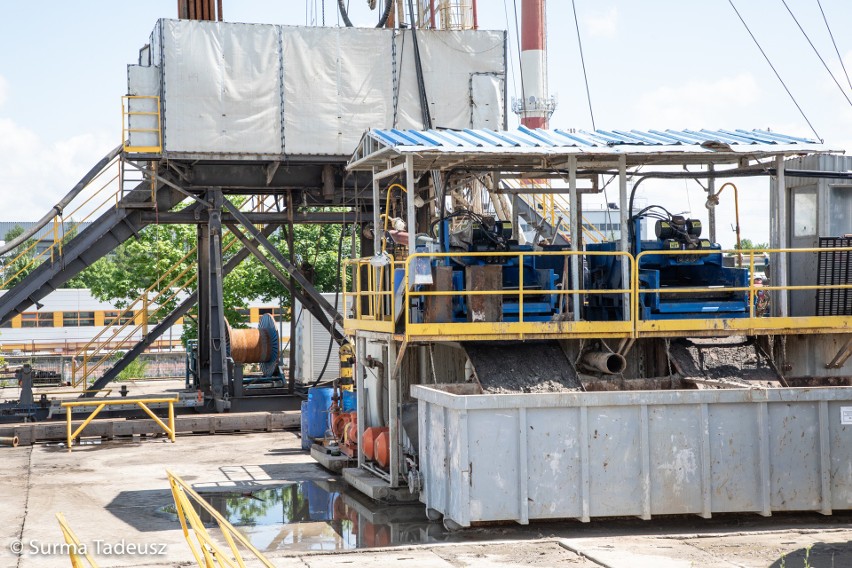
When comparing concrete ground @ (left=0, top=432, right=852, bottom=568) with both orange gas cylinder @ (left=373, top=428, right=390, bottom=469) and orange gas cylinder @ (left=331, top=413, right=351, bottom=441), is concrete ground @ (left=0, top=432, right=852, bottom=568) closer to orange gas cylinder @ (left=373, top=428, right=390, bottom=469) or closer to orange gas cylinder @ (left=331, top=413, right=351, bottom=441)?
orange gas cylinder @ (left=331, top=413, right=351, bottom=441)

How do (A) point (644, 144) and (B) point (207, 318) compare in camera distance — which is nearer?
(A) point (644, 144)

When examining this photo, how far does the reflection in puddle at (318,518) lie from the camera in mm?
11477

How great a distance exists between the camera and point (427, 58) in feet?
74.9

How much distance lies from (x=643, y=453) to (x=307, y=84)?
44.2ft

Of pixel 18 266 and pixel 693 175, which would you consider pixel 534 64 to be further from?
pixel 18 266

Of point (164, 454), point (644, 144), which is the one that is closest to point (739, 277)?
point (644, 144)

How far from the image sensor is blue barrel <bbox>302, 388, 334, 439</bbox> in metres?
17.9

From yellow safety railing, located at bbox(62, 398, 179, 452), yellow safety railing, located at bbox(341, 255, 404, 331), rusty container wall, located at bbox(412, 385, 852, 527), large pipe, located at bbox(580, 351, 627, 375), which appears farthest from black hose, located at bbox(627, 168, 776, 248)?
yellow safety railing, located at bbox(62, 398, 179, 452)

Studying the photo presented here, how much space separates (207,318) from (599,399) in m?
15.3

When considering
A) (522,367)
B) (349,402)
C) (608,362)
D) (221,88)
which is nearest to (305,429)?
(349,402)

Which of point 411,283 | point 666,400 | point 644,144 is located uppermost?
point 644,144

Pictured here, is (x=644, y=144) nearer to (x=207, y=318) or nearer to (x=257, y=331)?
(x=207, y=318)

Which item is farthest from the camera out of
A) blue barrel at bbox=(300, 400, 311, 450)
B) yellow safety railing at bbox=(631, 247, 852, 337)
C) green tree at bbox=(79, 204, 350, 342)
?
green tree at bbox=(79, 204, 350, 342)

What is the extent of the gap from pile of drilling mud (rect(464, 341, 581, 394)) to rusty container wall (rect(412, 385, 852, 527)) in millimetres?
1209
